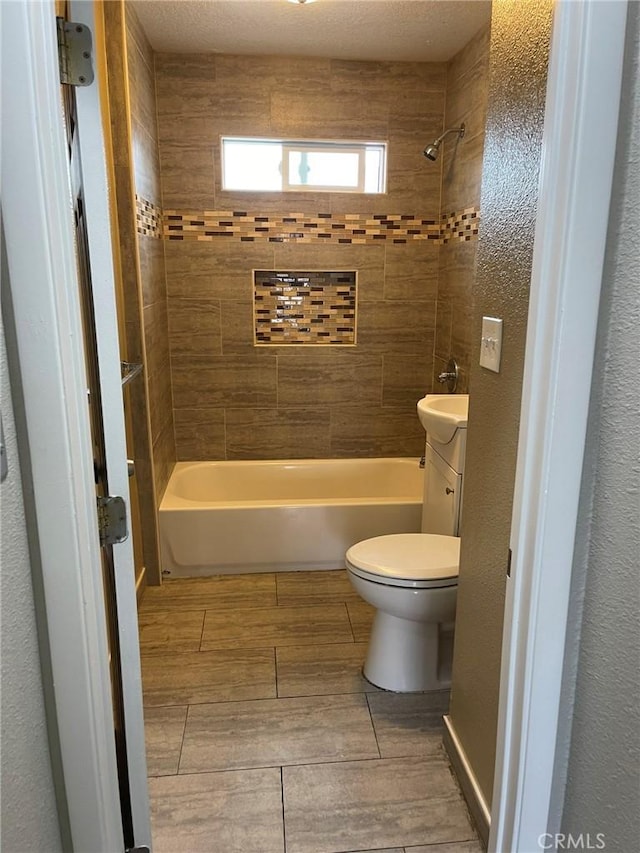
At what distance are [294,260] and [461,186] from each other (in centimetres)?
97

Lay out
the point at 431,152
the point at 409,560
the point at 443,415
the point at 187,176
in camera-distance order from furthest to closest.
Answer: the point at 187,176, the point at 431,152, the point at 443,415, the point at 409,560

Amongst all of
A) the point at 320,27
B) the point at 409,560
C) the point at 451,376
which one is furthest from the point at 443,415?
the point at 320,27

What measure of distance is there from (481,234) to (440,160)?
207cm

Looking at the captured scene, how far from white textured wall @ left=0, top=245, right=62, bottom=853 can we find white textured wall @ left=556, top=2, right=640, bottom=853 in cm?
89

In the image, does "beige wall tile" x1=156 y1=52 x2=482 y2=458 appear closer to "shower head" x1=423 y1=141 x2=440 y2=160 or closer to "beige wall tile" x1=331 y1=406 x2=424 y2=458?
"beige wall tile" x1=331 y1=406 x2=424 y2=458

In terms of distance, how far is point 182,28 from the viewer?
286cm

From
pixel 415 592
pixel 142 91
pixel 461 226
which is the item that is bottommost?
pixel 415 592

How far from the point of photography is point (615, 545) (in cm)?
96

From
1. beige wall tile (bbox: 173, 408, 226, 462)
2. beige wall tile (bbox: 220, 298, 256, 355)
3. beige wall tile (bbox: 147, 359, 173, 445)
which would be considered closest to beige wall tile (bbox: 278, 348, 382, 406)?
beige wall tile (bbox: 220, 298, 256, 355)

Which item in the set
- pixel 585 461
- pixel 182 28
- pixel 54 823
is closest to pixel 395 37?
pixel 182 28

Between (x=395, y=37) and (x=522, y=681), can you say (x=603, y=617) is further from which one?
(x=395, y=37)

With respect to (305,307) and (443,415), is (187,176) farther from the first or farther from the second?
(443,415)

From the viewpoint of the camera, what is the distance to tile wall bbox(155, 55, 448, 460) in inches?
128

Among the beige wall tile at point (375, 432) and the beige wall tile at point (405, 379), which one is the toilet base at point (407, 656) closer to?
the beige wall tile at point (375, 432)
